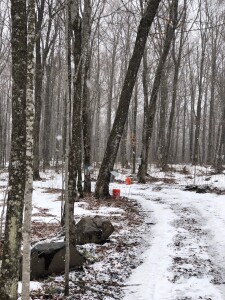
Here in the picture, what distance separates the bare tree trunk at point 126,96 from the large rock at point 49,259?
638cm

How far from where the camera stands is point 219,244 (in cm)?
719

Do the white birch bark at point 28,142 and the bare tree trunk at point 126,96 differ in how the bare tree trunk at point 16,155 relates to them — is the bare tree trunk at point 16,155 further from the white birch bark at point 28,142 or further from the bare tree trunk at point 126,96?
the bare tree trunk at point 126,96

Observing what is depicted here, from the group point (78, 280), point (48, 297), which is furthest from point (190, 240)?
point (48, 297)

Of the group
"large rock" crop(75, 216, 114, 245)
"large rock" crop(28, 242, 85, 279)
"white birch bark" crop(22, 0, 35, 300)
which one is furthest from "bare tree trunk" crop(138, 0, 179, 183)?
"white birch bark" crop(22, 0, 35, 300)

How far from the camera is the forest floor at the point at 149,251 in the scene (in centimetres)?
510

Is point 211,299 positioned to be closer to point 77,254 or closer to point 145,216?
point 77,254

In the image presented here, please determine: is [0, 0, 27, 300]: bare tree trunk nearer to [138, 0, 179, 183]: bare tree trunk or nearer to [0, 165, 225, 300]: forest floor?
[0, 165, 225, 300]: forest floor

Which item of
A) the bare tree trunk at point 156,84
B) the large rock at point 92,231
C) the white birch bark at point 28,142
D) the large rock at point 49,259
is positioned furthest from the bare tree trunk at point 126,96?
the white birch bark at point 28,142

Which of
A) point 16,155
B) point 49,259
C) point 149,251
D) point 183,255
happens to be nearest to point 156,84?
point 149,251

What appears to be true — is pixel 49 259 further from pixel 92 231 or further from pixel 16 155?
pixel 16 155

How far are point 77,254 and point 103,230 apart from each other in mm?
1501

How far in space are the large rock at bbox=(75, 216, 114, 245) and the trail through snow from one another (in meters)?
0.95

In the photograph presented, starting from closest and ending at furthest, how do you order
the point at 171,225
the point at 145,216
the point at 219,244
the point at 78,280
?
the point at 78,280 < the point at 219,244 < the point at 171,225 < the point at 145,216

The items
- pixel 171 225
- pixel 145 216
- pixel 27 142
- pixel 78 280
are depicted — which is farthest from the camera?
pixel 145 216
